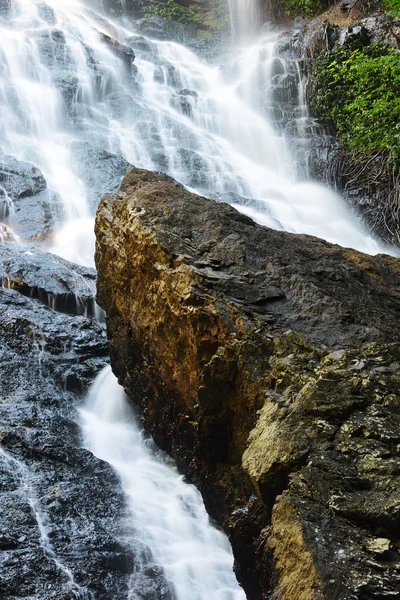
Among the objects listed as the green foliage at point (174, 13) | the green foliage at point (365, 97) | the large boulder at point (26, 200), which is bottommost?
the large boulder at point (26, 200)

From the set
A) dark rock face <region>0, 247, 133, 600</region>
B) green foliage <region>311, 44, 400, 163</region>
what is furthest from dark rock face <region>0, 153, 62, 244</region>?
green foliage <region>311, 44, 400, 163</region>

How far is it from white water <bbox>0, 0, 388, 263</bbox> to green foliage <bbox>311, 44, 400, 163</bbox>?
198 cm

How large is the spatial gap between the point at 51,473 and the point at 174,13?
94.1 feet

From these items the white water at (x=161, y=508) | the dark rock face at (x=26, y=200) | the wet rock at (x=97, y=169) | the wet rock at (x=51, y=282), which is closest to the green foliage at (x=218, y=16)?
the wet rock at (x=97, y=169)

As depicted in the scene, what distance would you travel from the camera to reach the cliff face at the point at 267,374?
9.98ft

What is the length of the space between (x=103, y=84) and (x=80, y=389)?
15.8m

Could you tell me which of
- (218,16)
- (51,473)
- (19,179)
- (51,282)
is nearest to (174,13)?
(218,16)

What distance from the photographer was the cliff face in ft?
9.98

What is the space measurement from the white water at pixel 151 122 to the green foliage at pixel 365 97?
1977mm

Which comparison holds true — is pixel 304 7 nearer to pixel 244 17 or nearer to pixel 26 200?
pixel 244 17

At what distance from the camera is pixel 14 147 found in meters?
17.2

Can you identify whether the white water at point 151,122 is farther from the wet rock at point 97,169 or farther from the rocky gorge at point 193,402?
the rocky gorge at point 193,402

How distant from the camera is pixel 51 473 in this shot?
6.20 meters

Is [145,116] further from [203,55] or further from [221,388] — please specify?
[221,388]
